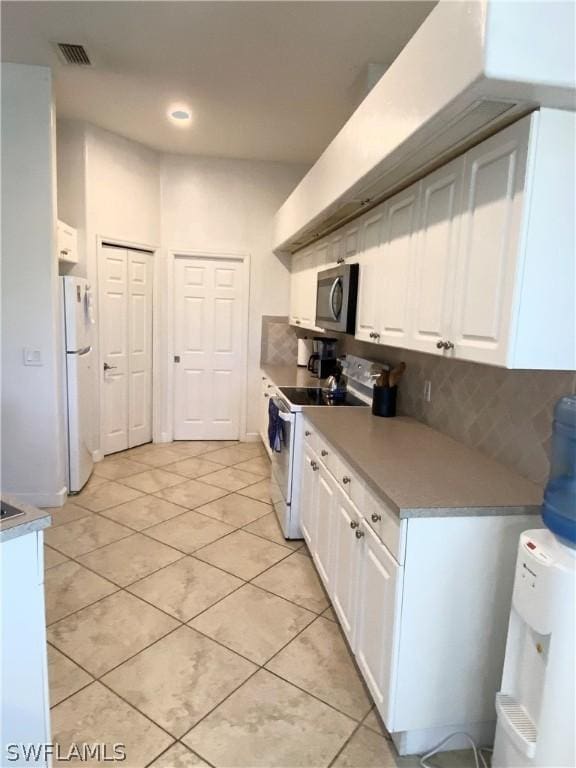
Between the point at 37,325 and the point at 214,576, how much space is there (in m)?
2.12

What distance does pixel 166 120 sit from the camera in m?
3.98

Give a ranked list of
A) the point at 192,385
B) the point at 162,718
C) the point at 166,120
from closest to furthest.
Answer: the point at 162,718 → the point at 166,120 → the point at 192,385

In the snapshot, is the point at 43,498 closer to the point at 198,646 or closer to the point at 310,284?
the point at 198,646

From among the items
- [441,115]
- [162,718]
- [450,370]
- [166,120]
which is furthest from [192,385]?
[441,115]

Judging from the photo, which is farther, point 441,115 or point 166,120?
point 166,120

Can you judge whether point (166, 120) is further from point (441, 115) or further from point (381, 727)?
point (381, 727)

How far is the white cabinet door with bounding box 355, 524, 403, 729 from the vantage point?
1614 millimetres

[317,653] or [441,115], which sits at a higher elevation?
[441,115]

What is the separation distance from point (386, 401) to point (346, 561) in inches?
42.0

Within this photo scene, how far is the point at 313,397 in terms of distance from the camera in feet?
11.2

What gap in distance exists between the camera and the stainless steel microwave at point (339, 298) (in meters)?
2.98

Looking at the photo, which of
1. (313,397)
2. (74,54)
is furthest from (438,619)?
(74,54)

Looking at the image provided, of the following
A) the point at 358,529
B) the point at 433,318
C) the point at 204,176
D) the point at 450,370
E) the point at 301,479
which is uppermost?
the point at 204,176

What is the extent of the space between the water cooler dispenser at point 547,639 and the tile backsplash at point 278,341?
13.3ft
